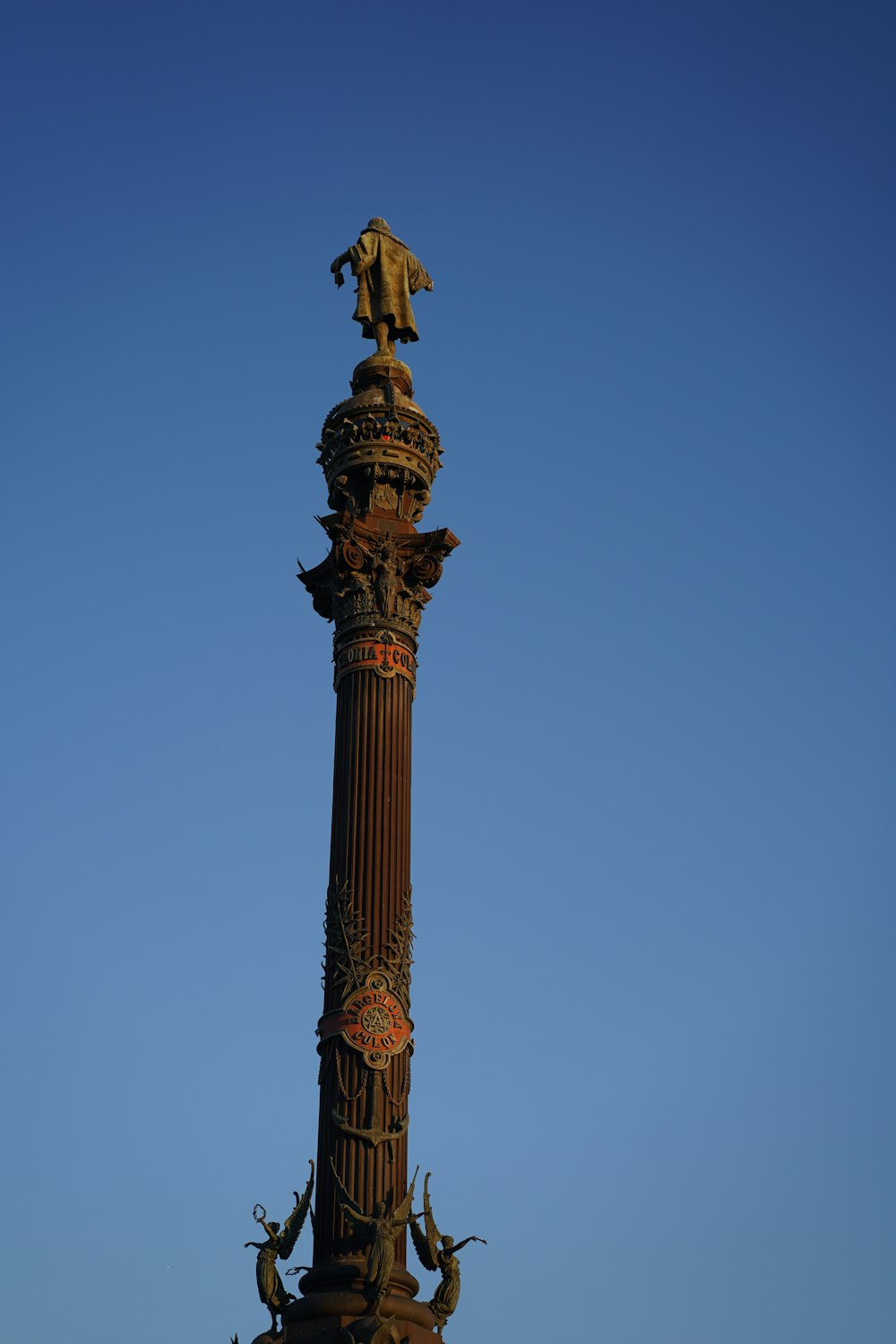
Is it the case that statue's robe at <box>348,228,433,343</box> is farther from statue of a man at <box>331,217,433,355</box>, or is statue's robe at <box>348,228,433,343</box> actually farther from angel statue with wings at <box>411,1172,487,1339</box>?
angel statue with wings at <box>411,1172,487,1339</box>

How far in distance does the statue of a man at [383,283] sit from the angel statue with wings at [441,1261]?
20198 millimetres

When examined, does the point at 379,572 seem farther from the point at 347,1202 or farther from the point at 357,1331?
the point at 357,1331

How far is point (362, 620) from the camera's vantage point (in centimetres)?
3941

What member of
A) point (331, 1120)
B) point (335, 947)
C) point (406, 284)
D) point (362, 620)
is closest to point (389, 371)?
point (406, 284)

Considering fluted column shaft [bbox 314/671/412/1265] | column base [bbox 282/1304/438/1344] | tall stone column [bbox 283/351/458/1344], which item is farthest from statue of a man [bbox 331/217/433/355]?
column base [bbox 282/1304/438/1344]

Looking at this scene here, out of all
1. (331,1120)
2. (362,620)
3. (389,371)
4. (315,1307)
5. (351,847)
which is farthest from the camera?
(389,371)

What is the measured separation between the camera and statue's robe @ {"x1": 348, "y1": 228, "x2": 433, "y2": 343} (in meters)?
43.5

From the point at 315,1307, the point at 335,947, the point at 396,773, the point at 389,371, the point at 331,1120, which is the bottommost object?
the point at 315,1307

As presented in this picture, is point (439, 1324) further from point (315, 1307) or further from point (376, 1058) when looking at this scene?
point (376, 1058)

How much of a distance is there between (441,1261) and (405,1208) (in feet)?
3.95

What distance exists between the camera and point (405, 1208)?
3350cm

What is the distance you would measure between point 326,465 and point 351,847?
30.9ft

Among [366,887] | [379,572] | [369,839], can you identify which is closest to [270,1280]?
[366,887]

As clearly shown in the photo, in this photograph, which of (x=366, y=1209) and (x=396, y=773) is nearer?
(x=366, y=1209)
